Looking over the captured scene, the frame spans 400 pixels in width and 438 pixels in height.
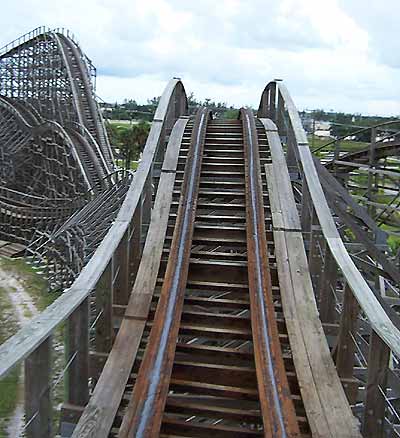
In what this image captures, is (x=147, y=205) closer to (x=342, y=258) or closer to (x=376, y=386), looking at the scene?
(x=342, y=258)

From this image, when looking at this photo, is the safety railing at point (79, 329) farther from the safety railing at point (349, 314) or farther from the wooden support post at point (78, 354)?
the safety railing at point (349, 314)

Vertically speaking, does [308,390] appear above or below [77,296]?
below

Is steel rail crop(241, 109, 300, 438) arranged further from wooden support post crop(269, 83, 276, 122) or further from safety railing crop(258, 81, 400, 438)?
wooden support post crop(269, 83, 276, 122)

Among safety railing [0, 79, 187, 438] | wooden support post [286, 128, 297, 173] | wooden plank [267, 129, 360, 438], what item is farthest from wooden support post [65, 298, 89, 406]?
wooden support post [286, 128, 297, 173]

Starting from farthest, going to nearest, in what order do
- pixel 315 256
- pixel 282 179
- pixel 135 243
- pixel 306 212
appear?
pixel 282 179 < pixel 306 212 < pixel 135 243 < pixel 315 256

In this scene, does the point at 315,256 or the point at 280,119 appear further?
the point at 280,119

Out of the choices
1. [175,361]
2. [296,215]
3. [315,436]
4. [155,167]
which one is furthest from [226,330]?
[155,167]

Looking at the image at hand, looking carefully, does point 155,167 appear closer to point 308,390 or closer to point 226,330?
point 226,330

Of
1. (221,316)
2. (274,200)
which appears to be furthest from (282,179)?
(221,316)
